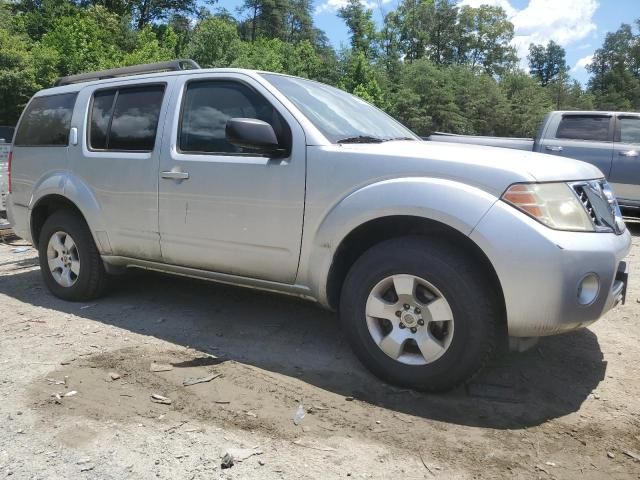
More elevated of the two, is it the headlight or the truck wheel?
the headlight

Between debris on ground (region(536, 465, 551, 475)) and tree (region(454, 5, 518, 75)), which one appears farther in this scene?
tree (region(454, 5, 518, 75))

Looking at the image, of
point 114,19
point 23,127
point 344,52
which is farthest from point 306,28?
point 23,127

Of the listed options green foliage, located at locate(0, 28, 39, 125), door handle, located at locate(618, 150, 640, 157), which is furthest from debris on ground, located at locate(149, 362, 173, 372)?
green foliage, located at locate(0, 28, 39, 125)

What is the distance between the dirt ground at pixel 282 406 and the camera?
2.40 metres

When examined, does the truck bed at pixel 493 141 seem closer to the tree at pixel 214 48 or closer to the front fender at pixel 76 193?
the front fender at pixel 76 193

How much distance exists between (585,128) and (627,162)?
2.66 feet

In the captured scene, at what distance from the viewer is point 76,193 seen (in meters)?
4.48

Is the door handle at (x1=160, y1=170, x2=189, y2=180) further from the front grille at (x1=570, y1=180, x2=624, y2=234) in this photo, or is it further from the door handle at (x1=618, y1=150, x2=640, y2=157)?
the door handle at (x1=618, y1=150, x2=640, y2=157)

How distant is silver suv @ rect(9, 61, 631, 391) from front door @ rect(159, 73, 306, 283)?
1 cm

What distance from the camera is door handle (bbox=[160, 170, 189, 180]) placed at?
3803 millimetres

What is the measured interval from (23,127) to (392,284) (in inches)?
157

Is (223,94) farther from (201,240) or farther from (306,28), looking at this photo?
(306,28)

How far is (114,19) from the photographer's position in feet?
125

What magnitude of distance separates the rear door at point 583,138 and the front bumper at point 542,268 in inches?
240
